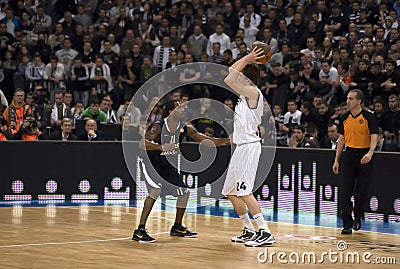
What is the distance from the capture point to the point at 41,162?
1841 cm

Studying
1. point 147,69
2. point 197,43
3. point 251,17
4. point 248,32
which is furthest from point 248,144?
point 251,17

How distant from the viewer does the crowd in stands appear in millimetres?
19422

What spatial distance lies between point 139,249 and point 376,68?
9.43 m

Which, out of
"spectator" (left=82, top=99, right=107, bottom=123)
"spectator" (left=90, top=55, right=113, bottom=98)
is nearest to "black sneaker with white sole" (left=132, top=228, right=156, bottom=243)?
"spectator" (left=82, top=99, right=107, bottom=123)

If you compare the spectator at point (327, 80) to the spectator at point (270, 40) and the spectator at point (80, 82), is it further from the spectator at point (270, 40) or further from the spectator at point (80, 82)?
the spectator at point (80, 82)

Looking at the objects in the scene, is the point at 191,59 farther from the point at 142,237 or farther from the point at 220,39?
the point at 142,237

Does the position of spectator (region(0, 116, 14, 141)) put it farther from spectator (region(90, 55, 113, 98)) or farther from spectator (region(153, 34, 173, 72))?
spectator (region(153, 34, 173, 72))

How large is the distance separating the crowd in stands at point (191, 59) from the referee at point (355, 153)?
135 inches

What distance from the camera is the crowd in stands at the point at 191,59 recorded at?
63.7ft

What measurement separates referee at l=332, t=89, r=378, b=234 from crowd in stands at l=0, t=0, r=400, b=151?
11.3ft

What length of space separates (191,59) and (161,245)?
1065cm

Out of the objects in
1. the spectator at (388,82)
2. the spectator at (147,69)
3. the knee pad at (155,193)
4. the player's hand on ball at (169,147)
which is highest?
the spectator at (147,69)

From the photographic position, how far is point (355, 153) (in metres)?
14.1

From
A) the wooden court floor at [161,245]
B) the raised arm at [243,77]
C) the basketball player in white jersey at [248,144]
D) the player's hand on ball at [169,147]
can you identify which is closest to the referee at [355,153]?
the wooden court floor at [161,245]
